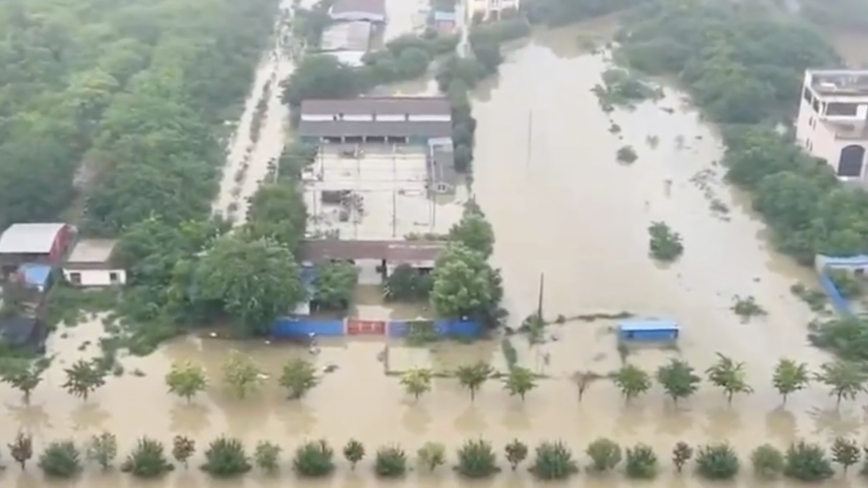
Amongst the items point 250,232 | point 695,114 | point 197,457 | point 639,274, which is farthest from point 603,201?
point 197,457

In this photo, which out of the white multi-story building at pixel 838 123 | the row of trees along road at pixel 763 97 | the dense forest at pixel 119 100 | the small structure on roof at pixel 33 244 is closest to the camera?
the small structure on roof at pixel 33 244

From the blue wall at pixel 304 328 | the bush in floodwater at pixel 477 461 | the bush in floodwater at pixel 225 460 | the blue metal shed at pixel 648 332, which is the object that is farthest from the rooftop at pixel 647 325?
the bush in floodwater at pixel 225 460

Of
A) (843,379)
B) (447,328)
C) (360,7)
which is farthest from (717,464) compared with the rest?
(360,7)

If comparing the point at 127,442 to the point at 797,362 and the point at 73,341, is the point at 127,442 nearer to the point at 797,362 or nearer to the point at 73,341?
the point at 73,341

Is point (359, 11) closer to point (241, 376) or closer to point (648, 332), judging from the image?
point (648, 332)

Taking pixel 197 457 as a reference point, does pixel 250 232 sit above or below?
above

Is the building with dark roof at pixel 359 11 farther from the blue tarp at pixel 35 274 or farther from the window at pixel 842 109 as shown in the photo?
the blue tarp at pixel 35 274

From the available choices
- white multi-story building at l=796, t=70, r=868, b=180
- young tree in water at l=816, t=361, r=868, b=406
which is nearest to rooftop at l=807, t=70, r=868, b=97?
white multi-story building at l=796, t=70, r=868, b=180

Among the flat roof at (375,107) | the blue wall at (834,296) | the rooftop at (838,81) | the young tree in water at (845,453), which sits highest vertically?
the rooftop at (838,81)
